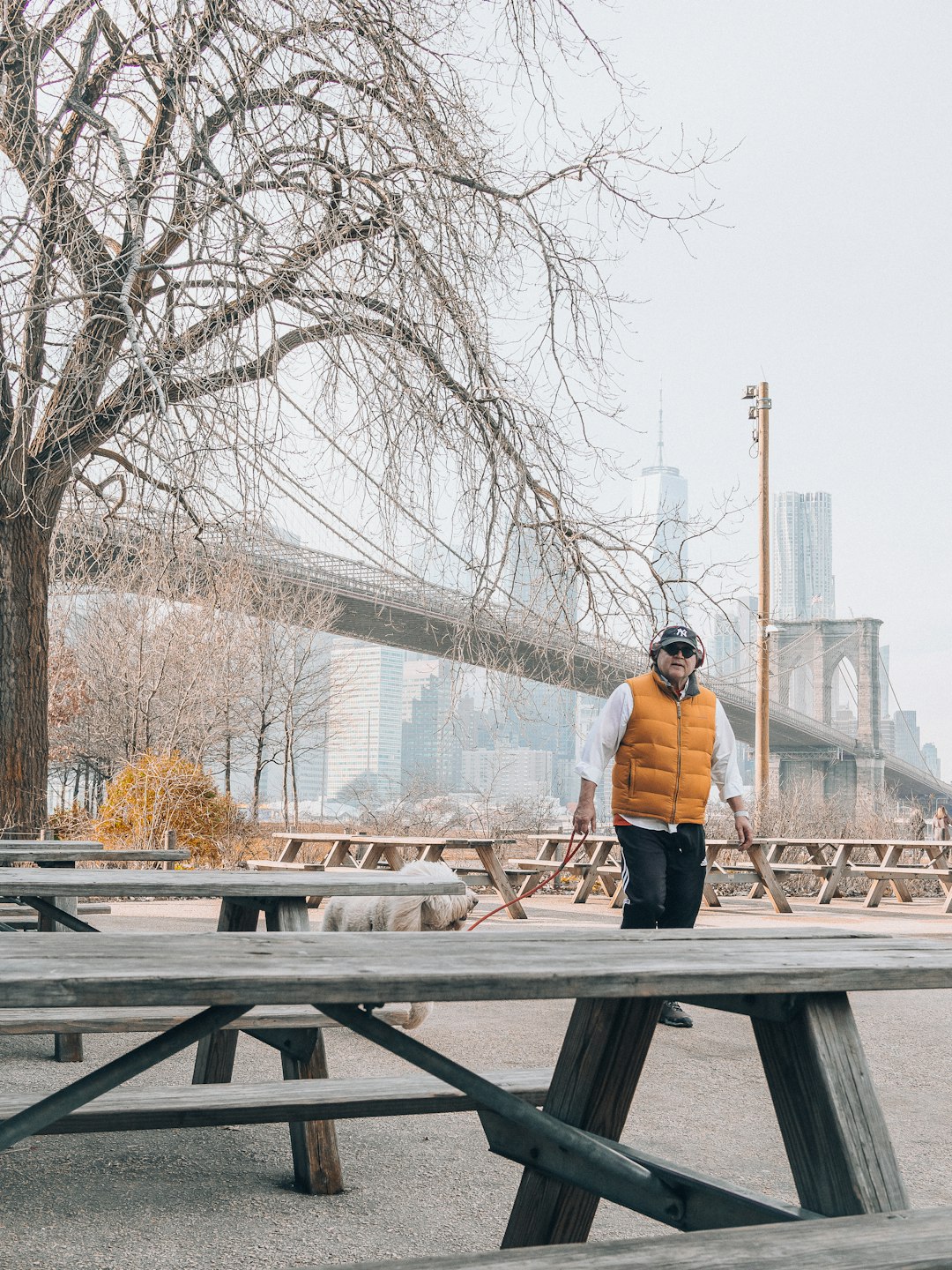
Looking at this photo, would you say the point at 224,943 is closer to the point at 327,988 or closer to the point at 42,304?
the point at 327,988

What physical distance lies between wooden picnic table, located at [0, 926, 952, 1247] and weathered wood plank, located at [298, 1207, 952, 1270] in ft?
0.53

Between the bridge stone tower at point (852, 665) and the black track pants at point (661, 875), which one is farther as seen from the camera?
the bridge stone tower at point (852, 665)

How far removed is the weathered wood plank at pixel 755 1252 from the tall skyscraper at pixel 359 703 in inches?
927

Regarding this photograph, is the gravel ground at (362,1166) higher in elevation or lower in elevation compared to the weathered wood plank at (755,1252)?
lower

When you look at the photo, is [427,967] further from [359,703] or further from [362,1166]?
[359,703]

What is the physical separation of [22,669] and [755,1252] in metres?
6.74

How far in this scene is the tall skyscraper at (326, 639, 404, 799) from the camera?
31203 mm

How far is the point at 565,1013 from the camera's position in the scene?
564 centimetres

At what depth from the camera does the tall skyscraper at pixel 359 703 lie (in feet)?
102

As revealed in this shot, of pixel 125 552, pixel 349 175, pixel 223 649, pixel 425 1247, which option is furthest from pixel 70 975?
pixel 223 649

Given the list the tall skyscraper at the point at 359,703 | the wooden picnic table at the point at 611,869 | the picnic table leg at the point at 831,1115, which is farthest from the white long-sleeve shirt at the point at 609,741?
the tall skyscraper at the point at 359,703

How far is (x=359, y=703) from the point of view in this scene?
34.4 m

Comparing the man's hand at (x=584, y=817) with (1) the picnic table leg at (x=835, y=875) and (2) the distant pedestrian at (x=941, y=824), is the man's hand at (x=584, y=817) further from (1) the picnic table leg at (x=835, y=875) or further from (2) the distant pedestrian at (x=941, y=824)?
(2) the distant pedestrian at (x=941, y=824)

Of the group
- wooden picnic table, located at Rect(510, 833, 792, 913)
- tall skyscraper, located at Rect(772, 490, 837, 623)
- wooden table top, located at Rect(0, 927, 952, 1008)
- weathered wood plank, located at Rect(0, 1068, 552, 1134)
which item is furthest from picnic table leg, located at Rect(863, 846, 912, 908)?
tall skyscraper, located at Rect(772, 490, 837, 623)
